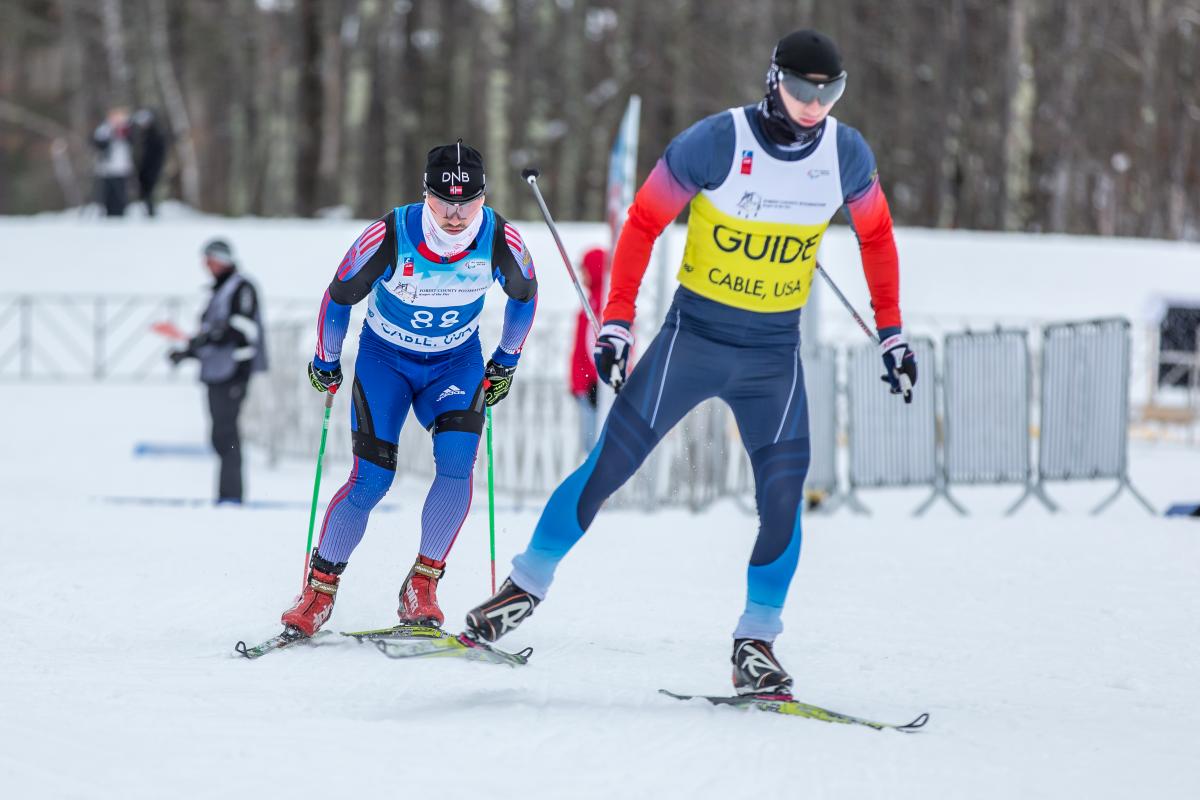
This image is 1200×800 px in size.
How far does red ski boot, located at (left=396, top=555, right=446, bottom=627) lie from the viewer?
18.0 ft

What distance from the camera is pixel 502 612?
4.89 metres

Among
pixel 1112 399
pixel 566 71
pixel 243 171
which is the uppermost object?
pixel 566 71

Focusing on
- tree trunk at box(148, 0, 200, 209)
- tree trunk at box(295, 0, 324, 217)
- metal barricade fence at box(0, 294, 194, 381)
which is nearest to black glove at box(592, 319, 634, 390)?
metal barricade fence at box(0, 294, 194, 381)

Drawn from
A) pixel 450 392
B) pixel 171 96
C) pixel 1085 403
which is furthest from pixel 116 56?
pixel 450 392

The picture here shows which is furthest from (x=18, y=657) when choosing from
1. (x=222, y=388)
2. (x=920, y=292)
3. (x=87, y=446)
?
(x=920, y=292)

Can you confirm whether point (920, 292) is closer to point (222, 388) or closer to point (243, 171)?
point (222, 388)

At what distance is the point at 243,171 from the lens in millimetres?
34656

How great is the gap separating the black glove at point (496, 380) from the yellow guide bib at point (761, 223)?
1.11 meters

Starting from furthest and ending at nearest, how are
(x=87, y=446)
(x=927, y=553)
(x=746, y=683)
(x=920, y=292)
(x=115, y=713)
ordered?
1. (x=920, y=292)
2. (x=87, y=446)
3. (x=927, y=553)
4. (x=746, y=683)
5. (x=115, y=713)

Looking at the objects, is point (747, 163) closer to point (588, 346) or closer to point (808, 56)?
point (808, 56)

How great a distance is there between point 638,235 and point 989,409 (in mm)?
6304

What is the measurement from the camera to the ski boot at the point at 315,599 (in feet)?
17.4

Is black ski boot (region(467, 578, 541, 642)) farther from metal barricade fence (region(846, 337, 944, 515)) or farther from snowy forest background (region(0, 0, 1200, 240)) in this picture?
snowy forest background (region(0, 0, 1200, 240))

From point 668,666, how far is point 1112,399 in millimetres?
6183
